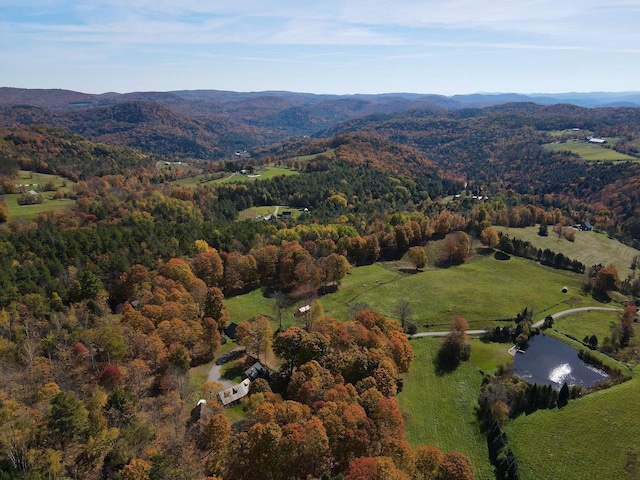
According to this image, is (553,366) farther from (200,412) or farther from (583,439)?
(200,412)

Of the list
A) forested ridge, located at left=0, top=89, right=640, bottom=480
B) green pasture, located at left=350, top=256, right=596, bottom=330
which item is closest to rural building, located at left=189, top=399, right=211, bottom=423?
forested ridge, located at left=0, top=89, right=640, bottom=480

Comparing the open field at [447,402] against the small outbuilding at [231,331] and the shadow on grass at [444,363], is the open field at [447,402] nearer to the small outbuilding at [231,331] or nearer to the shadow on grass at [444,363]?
the shadow on grass at [444,363]

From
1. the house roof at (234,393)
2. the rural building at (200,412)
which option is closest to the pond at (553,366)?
the house roof at (234,393)

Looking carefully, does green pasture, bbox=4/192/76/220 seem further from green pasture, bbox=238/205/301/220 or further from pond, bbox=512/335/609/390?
pond, bbox=512/335/609/390

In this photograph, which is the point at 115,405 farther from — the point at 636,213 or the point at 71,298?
the point at 636,213

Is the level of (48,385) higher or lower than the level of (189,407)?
higher

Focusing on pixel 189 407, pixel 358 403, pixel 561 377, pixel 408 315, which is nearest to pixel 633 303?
pixel 561 377

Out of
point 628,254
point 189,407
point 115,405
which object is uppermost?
point 115,405
